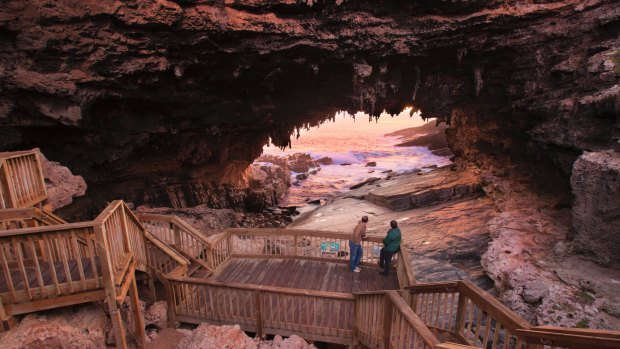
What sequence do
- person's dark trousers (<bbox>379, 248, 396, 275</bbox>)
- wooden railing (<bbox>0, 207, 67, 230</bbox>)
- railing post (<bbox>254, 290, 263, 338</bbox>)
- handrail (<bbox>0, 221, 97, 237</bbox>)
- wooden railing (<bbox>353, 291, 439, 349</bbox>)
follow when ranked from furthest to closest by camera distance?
person's dark trousers (<bbox>379, 248, 396, 275</bbox>) → railing post (<bbox>254, 290, 263, 338</bbox>) → wooden railing (<bbox>0, 207, 67, 230</bbox>) → handrail (<bbox>0, 221, 97, 237</bbox>) → wooden railing (<bbox>353, 291, 439, 349</bbox>)

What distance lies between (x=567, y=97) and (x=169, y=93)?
1649cm

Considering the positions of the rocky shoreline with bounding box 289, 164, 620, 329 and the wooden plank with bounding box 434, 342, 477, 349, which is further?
the rocky shoreline with bounding box 289, 164, 620, 329

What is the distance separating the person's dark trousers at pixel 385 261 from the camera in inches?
301

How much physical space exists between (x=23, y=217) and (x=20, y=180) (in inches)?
53.0

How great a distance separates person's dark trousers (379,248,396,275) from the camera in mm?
7645

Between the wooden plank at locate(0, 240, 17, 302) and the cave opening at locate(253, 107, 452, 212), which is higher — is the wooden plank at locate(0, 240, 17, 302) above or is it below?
above

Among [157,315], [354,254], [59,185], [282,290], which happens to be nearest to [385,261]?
[354,254]

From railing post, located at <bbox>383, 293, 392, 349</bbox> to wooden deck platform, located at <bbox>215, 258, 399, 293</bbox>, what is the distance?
8.56ft

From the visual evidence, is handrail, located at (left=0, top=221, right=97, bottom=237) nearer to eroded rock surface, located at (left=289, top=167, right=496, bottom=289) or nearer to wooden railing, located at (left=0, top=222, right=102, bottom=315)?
wooden railing, located at (left=0, top=222, right=102, bottom=315)

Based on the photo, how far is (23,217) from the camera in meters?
5.16

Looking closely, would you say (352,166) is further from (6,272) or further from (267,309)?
(6,272)

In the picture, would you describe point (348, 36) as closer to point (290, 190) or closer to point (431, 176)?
point (431, 176)

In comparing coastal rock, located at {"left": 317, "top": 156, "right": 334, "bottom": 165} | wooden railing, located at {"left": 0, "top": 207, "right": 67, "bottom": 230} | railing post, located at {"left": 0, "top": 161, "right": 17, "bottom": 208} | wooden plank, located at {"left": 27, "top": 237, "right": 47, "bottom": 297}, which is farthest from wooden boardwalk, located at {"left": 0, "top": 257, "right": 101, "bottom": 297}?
coastal rock, located at {"left": 317, "top": 156, "right": 334, "bottom": 165}

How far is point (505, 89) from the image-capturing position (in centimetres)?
1360
